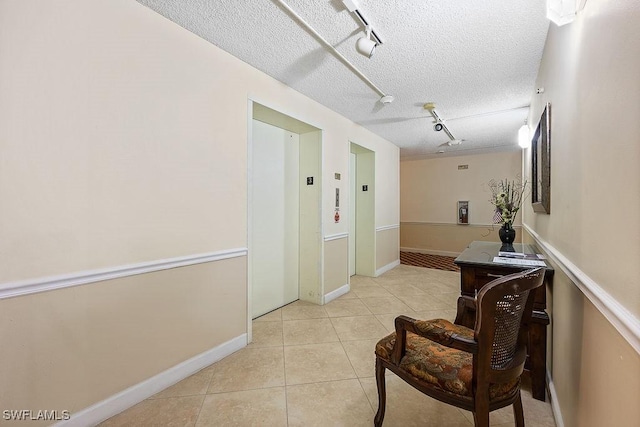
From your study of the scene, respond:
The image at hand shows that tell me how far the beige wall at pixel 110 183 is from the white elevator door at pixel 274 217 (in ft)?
2.25

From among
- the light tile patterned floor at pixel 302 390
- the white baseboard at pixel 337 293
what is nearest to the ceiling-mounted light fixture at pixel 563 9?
the light tile patterned floor at pixel 302 390

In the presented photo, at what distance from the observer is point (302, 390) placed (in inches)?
Answer: 72.5

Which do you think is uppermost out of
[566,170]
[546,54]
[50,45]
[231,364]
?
[546,54]

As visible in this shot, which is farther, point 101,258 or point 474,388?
point 101,258

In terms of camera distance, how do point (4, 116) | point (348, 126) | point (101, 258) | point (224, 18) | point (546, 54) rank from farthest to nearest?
point (348, 126) < point (546, 54) < point (224, 18) < point (101, 258) < point (4, 116)

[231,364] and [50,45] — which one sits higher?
[50,45]

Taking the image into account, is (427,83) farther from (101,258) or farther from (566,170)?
(101,258)

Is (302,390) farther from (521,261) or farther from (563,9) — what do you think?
(563,9)

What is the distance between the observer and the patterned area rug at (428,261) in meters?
5.54

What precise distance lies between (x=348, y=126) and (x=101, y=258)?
330 centimetres

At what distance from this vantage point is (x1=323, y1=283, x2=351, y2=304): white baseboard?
3521 millimetres

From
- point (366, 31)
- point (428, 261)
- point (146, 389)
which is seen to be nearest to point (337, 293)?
point (146, 389)

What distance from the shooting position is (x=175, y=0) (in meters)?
1.70

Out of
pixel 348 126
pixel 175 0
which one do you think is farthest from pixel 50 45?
pixel 348 126
